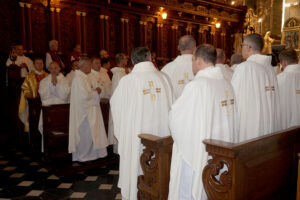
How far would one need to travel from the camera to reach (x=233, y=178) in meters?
2.32

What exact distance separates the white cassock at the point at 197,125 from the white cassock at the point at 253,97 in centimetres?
69

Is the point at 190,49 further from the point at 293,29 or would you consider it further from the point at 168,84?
the point at 293,29

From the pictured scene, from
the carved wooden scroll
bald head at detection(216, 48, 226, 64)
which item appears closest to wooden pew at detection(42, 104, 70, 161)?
the carved wooden scroll

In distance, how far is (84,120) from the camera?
5.69 m

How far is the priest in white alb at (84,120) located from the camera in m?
5.48

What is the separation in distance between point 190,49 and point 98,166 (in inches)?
118

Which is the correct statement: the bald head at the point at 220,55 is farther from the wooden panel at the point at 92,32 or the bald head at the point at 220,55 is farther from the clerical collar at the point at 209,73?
the wooden panel at the point at 92,32

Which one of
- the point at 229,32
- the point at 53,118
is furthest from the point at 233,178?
the point at 229,32

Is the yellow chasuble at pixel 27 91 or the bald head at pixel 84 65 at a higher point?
the bald head at pixel 84 65

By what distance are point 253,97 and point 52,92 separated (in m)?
4.23

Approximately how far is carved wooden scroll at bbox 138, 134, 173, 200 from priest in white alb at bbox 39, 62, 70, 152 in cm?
350

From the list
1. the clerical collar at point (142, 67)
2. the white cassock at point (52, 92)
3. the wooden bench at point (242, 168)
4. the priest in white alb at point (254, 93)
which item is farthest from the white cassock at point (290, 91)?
the white cassock at point (52, 92)

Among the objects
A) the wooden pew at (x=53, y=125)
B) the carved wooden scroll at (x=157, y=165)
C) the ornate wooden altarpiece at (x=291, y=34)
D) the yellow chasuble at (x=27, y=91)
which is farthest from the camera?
the ornate wooden altarpiece at (x=291, y=34)

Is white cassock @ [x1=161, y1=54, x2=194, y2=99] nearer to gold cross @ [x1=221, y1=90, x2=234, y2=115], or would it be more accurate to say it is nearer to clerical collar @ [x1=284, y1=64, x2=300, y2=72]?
clerical collar @ [x1=284, y1=64, x2=300, y2=72]
